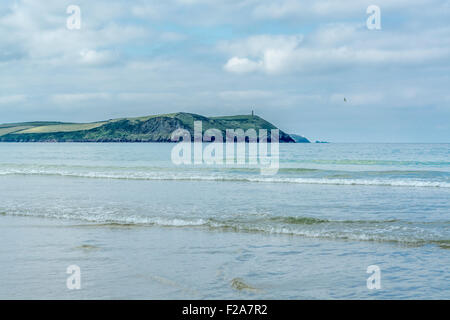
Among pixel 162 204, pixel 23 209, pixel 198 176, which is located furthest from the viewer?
pixel 198 176

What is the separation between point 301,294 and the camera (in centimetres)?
656

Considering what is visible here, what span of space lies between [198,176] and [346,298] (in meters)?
24.1

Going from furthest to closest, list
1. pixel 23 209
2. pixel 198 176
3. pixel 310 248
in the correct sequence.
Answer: pixel 198 176
pixel 23 209
pixel 310 248

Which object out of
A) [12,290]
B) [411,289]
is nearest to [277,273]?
[411,289]

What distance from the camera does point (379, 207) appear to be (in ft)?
51.1

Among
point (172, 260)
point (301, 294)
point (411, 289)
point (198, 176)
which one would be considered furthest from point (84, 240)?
point (198, 176)

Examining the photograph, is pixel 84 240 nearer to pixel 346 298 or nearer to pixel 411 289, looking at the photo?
pixel 346 298

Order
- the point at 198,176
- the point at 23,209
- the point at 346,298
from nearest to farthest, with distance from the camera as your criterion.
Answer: the point at 346,298 < the point at 23,209 < the point at 198,176

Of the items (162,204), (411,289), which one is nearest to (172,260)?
(411,289)

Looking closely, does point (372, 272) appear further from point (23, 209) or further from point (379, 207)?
point (23, 209)

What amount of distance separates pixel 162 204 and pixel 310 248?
26.7ft

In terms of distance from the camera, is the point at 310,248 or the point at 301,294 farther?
the point at 310,248

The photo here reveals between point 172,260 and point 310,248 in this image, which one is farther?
point 310,248

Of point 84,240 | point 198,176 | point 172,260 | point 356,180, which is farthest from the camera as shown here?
point 198,176
